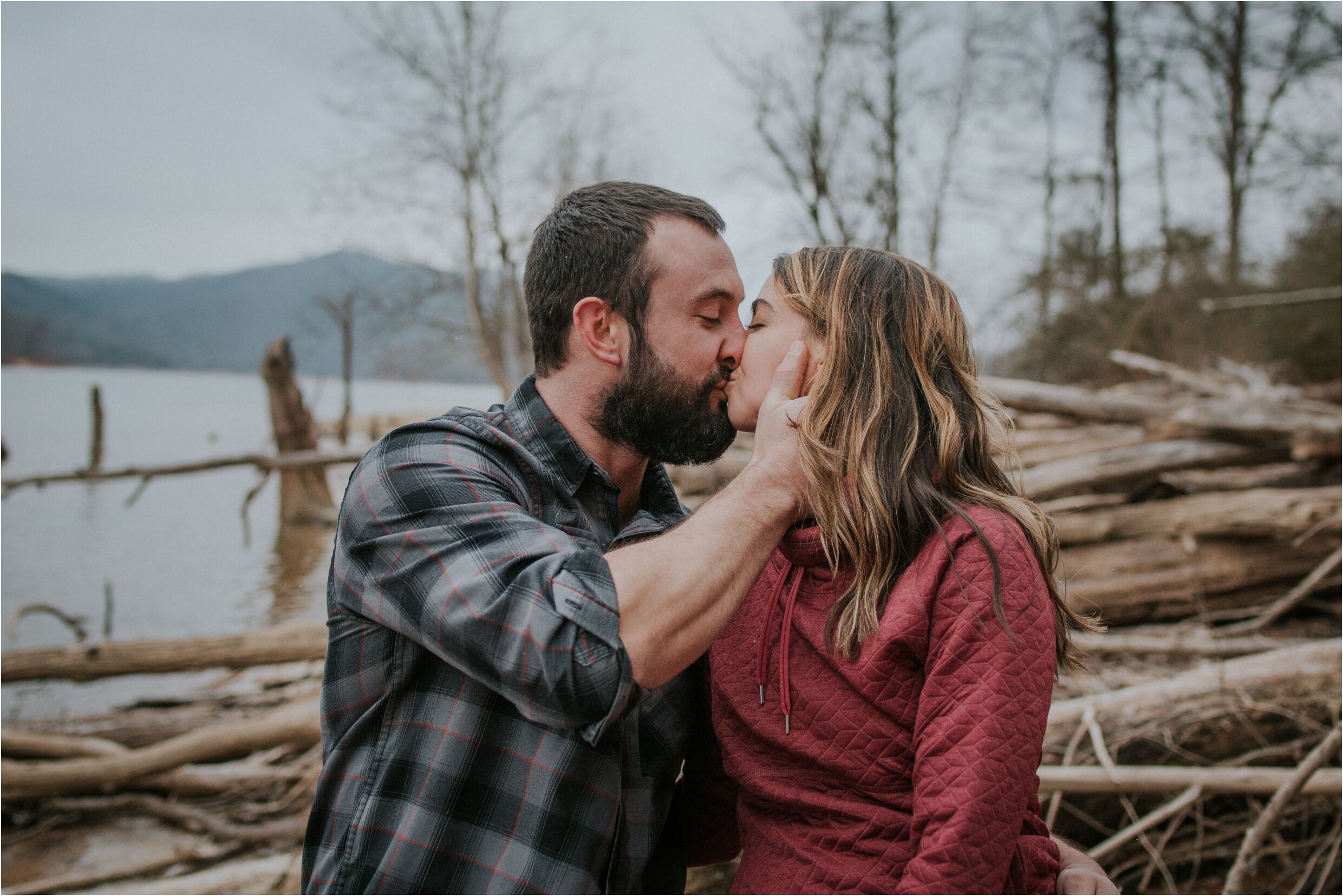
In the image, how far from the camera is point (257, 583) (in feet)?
38.3

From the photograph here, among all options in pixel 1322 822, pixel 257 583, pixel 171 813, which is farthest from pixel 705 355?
pixel 257 583

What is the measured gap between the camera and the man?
4.70 feet

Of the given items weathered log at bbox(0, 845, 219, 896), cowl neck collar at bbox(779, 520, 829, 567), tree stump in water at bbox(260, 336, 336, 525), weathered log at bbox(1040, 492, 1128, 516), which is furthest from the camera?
tree stump in water at bbox(260, 336, 336, 525)

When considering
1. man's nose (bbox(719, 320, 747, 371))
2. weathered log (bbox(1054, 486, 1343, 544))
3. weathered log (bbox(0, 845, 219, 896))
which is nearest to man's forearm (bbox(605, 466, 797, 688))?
man's nose (bbox(719, 320, 747, 371))

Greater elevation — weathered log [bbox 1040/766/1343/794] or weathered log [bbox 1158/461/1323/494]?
weathered log [bbox 1158/461/1323/494]

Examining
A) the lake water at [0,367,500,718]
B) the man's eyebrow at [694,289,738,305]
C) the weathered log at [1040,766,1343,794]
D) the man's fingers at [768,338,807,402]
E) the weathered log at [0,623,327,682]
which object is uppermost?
the man's eyebrow at [694,289,738,305]

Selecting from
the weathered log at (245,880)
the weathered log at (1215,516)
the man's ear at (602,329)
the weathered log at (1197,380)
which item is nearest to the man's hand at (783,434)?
the man's ear at (602,329)

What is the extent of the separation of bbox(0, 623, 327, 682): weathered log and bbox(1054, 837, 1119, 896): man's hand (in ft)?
15.4

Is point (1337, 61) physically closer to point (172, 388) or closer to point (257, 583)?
point (257, 583)

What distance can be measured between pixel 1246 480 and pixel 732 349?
5.35m

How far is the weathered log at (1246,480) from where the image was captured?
5.57m

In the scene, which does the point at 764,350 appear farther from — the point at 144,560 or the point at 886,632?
the point at 144,560

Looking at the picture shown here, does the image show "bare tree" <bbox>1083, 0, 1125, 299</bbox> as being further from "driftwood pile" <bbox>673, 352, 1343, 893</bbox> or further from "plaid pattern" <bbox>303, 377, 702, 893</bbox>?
"plaid pattern" <bbox>303, 377, 702, 893</bbox>

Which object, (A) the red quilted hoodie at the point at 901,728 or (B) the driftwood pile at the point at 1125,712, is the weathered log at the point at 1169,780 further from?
(A) the red quilted hoodie at the point at 901,728
